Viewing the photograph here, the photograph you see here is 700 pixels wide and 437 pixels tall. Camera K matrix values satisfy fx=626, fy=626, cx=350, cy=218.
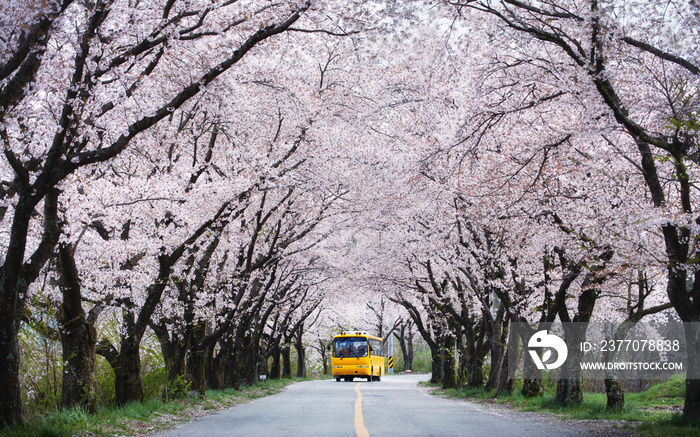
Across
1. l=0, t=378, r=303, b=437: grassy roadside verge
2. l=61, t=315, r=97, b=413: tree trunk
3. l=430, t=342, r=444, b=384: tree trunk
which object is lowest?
l=430, t=342, r=444, b=384: tree trunk

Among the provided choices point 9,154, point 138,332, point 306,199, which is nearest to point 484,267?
point 306,199

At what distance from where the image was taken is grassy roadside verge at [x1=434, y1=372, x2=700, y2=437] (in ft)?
29.9

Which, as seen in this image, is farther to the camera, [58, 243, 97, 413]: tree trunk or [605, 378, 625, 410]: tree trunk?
[605, 378, 625, 410]: tree trunk

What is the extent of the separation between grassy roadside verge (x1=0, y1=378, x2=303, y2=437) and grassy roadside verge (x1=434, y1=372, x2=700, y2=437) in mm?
7612

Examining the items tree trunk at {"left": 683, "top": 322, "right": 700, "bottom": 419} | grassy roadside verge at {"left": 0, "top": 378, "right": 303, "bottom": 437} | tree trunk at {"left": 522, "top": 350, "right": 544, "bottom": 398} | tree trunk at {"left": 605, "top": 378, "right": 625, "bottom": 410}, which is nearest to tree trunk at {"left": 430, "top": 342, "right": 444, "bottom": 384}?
tree trunk at {"left": 522, "top": 350, "right": 544, "bottom": 398}

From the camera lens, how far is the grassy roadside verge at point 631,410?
9.11 m

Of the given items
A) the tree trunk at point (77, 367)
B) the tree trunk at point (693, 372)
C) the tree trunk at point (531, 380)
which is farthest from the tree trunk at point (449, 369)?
the tree trunk at point (77, 367)

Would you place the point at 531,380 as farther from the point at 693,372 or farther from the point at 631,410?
the point at 693,372

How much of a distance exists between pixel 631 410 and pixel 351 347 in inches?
1168

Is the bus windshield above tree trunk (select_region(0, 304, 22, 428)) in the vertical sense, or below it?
below

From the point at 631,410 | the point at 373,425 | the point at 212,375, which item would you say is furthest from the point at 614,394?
the point at 212,375

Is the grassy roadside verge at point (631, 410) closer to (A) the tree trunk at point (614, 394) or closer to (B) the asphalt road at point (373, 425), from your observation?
(A) the tree trunk at point (614, 394)

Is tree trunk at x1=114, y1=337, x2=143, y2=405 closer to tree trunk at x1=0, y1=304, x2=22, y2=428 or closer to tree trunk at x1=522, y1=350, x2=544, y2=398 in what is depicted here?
tree trunk at x1=0, y1=304, x2=22, y2=428

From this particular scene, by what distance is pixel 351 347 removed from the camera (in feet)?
136
